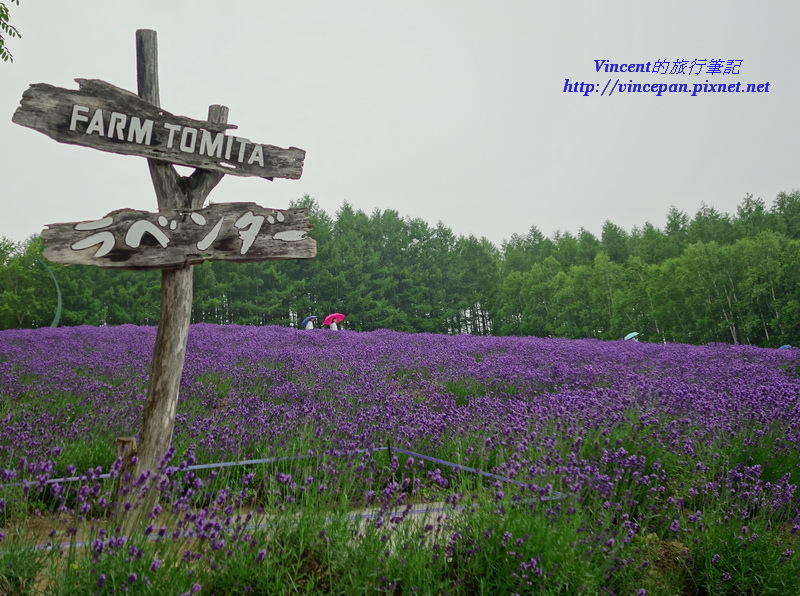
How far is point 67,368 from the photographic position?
745 cm

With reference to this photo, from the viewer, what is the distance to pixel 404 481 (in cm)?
394

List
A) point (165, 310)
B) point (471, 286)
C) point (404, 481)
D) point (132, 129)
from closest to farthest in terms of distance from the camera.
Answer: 1. point (132, 129)
2. point (165, 310)
3. point (404, 481)
4. point (471, 286)

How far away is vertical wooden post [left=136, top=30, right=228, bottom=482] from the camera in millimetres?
3355

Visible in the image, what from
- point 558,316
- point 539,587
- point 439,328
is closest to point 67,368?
point 539,587

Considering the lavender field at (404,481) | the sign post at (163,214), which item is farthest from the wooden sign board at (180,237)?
the lavender field at (404,481)

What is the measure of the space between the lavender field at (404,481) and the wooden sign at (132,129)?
185 cm

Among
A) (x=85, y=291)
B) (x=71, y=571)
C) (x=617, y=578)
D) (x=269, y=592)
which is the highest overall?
(x=85, y=291)

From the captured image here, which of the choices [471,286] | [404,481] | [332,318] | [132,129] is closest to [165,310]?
[132,129]

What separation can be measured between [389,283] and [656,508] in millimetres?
32460

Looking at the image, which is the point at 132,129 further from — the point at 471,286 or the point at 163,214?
the point at 471,286

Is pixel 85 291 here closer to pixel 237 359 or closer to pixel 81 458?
pixel 237 359

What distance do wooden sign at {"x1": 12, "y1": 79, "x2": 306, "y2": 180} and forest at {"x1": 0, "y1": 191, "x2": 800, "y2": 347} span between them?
76.1 feet

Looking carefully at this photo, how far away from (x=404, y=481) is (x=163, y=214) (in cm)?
247

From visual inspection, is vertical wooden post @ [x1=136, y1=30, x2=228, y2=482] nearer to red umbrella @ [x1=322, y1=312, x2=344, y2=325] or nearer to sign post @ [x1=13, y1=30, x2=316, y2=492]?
sign post @ [x1=13, y1=30, x2=316, y2=492]
